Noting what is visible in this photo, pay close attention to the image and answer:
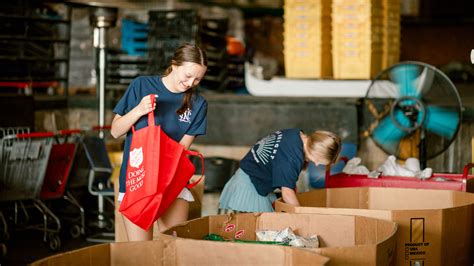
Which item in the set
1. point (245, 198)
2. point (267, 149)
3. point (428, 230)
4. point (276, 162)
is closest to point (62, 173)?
point (245, 198)

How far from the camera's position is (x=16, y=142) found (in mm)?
6203

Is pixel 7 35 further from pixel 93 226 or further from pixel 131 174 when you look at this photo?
pixel 131 174

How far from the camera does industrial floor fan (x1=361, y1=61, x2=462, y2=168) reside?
5816mm

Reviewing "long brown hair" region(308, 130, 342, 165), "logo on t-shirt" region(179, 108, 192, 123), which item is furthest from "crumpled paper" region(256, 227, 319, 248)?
"long brown hair" region(308, 130, 342, 165)

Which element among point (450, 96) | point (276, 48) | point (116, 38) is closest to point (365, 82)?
point (450, 96)

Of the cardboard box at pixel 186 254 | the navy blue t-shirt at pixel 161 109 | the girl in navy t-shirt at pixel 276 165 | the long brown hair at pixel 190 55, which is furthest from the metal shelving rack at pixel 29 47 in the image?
the cardboard box at pixel 186 254

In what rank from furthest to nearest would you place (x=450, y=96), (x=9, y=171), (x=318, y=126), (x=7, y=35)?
(x=7, y=35), (x=318, y=126), (x=9, y=171), (x=450, y=96)

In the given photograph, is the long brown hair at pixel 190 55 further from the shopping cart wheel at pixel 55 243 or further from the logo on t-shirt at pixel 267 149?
the shopping cart wheel at pixel 55 243

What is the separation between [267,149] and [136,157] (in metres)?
0.97

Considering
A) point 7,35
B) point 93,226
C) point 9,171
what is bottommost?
point 93,226

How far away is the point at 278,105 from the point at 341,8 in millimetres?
944

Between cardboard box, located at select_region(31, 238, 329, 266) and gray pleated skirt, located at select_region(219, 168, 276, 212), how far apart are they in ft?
5.50

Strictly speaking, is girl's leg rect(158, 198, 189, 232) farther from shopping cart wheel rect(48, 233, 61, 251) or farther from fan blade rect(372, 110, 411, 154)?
shopping cart wheel rect(48, 233, 61, 251)

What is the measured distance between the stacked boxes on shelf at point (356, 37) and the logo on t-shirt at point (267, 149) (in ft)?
9.15
